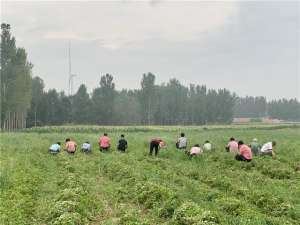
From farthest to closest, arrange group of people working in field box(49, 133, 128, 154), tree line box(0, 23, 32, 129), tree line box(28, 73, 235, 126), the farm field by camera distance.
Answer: tree line box(28, 73, 235, 126) → tree line box(0, 23, 32, 129) → group of people working in field box(49, 133, 128, 154) → the farm field

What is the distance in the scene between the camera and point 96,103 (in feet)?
426

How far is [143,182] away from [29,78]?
80.3 metres

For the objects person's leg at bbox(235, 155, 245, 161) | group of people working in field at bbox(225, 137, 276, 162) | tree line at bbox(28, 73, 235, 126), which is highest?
tree line at bbox(28, 73, 235, 126)

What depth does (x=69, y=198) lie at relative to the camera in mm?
14539

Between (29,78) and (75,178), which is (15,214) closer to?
(75,178)

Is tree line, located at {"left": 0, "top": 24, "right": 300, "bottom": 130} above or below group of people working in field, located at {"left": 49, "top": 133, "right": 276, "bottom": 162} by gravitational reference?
above

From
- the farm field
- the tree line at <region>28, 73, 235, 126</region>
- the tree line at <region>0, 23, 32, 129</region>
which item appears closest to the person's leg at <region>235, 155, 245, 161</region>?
the farm field

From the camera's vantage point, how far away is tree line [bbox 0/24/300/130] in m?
86.2

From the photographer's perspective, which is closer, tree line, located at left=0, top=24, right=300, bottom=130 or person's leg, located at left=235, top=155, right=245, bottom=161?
person's leg, located at left=235, top=155, right=245, bottom=161

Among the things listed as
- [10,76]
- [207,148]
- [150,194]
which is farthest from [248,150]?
[10,76]

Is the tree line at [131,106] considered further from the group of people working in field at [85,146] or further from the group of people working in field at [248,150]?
the group of people working in field at [248,150]

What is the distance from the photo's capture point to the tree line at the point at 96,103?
86.2 m

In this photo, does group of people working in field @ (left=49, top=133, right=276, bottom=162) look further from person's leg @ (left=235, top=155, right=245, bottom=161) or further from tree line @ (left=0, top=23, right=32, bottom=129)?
tree line @ (left=0, top=23, right=32, bottom=129)

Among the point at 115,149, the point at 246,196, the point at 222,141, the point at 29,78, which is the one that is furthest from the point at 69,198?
the point at 29,78
